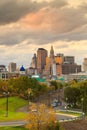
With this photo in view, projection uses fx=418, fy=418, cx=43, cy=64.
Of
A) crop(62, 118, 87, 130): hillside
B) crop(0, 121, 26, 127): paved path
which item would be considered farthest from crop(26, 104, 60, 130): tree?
crop(62, 118, 87, 130): hillside

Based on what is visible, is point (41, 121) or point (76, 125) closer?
point (41, 121)

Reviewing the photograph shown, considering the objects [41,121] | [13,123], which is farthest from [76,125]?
[41,121]

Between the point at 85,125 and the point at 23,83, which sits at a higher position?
the point at 23,83

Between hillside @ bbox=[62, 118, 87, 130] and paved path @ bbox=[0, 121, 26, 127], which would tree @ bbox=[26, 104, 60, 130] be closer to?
paved path @ bbox=[0, 121, 26, 127]

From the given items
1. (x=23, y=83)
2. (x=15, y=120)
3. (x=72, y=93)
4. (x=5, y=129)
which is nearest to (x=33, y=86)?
(x=23, y=83)

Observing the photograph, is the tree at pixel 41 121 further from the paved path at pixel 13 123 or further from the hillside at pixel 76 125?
the hillside at pixel 76 125

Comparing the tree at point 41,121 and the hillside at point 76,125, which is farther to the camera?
the hillside at point 76,125

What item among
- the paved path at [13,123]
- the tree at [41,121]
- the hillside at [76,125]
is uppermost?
the tree at [41,121]

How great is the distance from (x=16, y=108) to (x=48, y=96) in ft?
158

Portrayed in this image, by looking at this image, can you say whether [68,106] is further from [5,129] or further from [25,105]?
[5,129]

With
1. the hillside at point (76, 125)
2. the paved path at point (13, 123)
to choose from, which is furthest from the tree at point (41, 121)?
the hillside at point (76, 125)

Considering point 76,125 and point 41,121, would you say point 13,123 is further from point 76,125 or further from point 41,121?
point 76,125

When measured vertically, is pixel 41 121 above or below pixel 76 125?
above

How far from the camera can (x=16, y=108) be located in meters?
133
